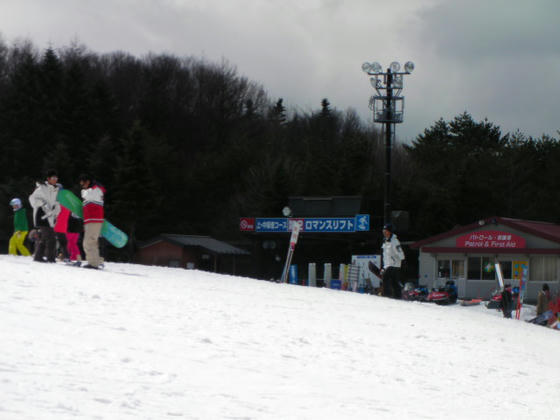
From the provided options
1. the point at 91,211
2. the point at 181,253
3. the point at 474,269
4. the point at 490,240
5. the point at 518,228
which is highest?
the point at 518,228

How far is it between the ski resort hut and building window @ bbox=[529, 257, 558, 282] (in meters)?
19.2

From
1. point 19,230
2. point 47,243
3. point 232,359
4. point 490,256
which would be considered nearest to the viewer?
point 232,359

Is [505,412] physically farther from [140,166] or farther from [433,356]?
[140,166]

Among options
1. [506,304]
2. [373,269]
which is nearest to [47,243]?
[373,269]

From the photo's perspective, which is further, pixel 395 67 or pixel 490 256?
pixel 490 256

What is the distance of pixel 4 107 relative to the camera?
185ft

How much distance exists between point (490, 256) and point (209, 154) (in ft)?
111

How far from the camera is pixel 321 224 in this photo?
143ft

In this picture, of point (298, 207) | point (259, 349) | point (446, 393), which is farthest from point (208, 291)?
point (298, 207)

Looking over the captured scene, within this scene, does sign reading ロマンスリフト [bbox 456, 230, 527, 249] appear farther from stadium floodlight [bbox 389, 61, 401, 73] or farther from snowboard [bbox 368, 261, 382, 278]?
snowboard [bbox 368, 261, 382, 278]

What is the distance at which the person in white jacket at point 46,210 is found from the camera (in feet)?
47.0

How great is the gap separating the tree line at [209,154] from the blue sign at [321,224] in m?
7.53

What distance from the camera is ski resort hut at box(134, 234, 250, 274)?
158 ft

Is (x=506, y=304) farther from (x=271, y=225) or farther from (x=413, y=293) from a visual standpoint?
(x=271, y=225)
